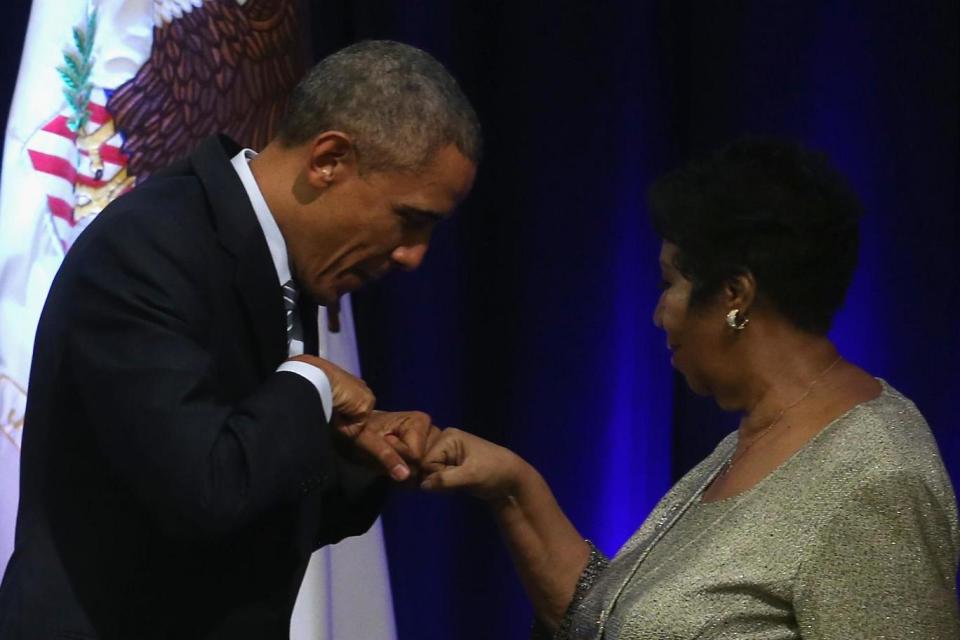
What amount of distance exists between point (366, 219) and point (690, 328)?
52cm

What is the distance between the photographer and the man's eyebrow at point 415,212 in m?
1.46

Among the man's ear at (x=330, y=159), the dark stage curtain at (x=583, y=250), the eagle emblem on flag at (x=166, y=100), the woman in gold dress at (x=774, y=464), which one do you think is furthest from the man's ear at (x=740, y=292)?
the dark stage curtain at (x=583, y=250)

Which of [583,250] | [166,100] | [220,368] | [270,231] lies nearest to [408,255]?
[270,231]

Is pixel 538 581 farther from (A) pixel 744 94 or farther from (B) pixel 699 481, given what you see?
(A) pixel 744 94

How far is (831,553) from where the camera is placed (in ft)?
4.96

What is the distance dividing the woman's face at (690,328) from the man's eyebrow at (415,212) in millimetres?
417

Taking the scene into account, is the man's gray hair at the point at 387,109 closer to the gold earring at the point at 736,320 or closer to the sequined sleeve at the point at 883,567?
the gold earring at the point at 736,320

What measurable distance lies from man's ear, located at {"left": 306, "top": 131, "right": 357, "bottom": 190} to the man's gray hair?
1 centimetres

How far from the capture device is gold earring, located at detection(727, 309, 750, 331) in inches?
67.2

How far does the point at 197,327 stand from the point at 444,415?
6.16 feet

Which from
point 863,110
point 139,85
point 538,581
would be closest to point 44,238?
point 139,85

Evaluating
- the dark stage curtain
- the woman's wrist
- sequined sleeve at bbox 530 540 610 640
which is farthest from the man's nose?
the dark stage curtain

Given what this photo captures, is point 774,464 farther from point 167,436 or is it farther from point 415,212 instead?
point 167,436

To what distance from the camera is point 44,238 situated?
7.52 feet
